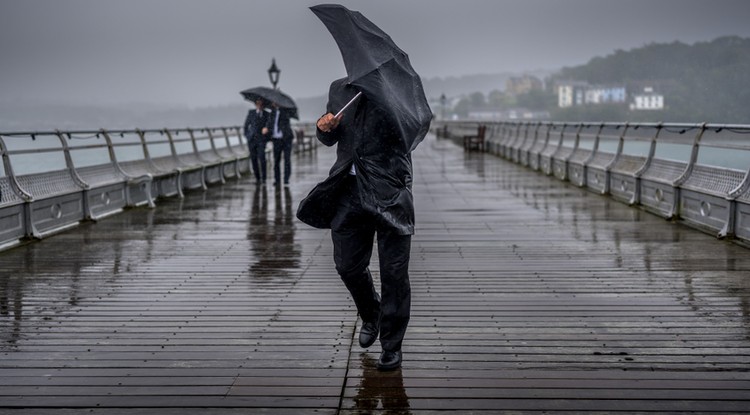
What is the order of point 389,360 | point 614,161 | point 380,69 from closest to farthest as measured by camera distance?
point 380,69 → point 389,360 → point 614,161

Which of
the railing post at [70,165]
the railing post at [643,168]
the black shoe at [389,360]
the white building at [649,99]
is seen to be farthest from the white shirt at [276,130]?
the white building at [649,99]

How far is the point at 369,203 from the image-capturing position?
4.77 meters

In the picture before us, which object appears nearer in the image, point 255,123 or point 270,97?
point 270,97

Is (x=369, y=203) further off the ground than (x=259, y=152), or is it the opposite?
(x=369, y=203)

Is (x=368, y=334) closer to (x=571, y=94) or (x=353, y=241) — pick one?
(x=353, y=241)

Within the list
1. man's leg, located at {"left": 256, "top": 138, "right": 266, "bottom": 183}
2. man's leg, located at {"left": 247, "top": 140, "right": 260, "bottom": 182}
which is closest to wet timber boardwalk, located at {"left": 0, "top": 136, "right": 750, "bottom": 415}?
man's leg, located at {"left": 256, "top": 138, "right": 266, "bottom": 183}

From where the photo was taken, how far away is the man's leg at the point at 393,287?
489 cm

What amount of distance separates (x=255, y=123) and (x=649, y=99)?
32045 millimetres

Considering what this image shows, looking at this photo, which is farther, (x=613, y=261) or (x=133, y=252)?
(x=133, y=252)

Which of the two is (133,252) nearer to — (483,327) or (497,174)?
(483,327)

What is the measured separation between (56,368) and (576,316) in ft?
12.2

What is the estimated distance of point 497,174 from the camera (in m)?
23.6

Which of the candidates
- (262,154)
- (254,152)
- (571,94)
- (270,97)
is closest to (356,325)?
(270,97)

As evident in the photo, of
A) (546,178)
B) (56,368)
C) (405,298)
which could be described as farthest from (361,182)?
(546,178)
